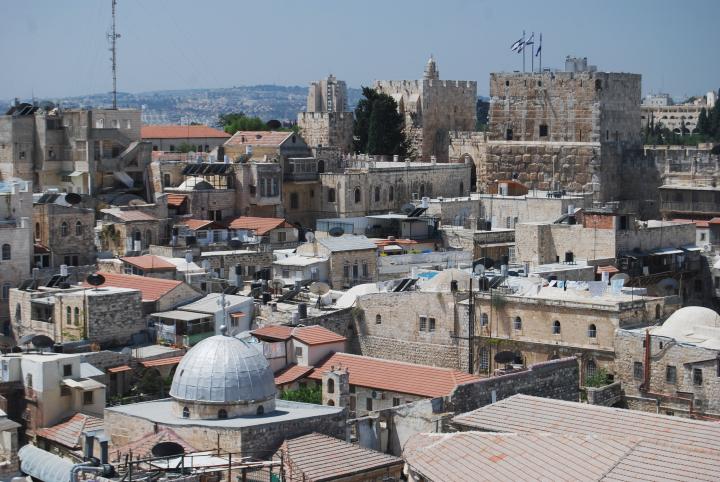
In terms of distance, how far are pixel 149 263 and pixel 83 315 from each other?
641cm

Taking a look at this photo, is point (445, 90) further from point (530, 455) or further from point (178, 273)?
point (530, 455)

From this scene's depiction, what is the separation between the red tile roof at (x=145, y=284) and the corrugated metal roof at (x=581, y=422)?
1329cm

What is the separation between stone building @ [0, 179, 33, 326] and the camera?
44344 mm

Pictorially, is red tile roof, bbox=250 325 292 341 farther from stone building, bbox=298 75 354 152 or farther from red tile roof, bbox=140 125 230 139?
red tile roof, bbox=140 125 230 139

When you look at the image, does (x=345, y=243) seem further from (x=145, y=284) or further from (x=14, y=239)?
(x=14, y=239)

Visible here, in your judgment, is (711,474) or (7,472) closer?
(711,474)

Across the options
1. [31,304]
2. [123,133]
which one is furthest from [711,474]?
[123,133]

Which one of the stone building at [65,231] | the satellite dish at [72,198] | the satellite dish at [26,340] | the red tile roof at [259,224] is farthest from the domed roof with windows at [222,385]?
the red tile roof at [259,224]

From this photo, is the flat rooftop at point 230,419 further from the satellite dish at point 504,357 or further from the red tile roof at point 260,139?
the red tile roof at point 260,139

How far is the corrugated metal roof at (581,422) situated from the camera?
2903 cm

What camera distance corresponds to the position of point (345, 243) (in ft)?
158

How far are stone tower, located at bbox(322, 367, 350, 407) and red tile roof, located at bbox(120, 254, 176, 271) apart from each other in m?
11.7

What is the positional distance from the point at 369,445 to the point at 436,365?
8.64 meters

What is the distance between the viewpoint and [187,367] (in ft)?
97.8
